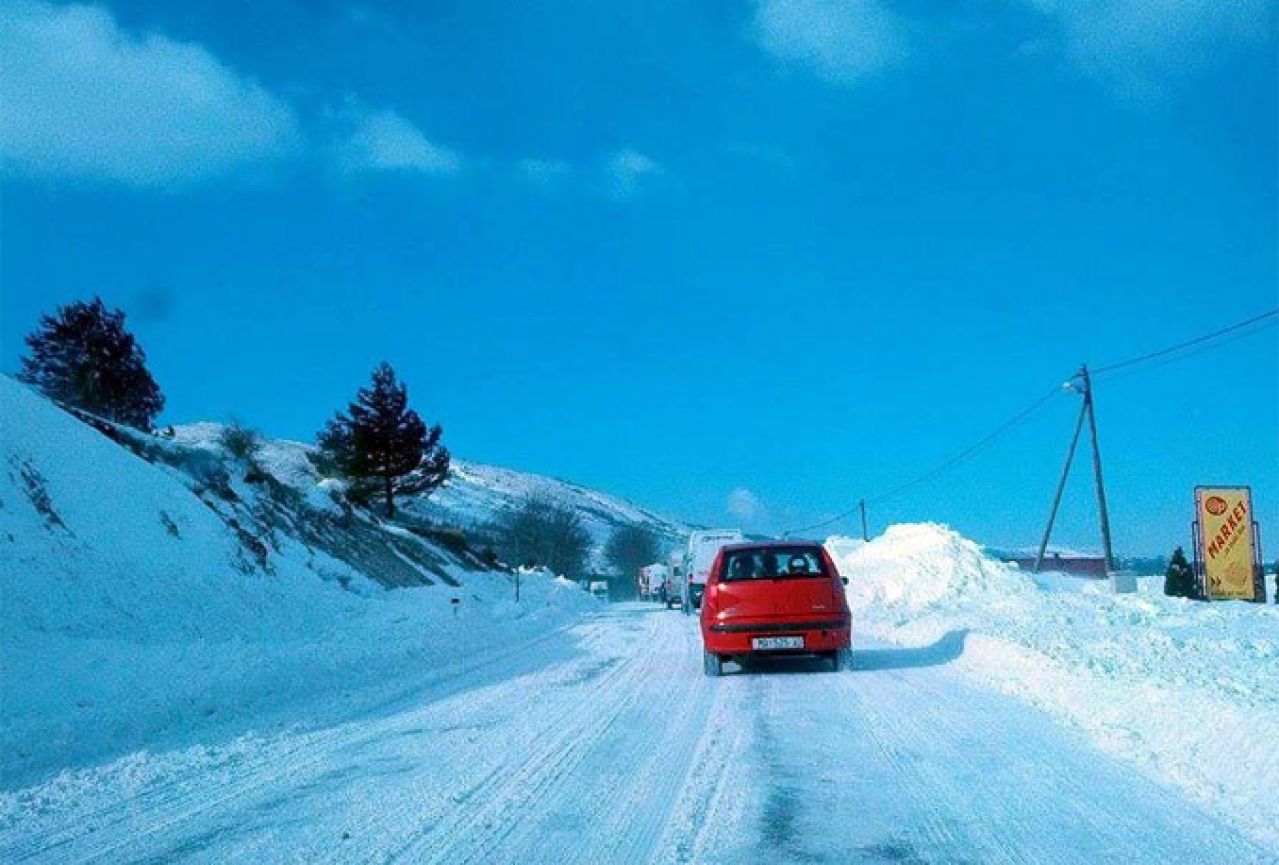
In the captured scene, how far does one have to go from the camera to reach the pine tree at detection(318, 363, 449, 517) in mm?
53281

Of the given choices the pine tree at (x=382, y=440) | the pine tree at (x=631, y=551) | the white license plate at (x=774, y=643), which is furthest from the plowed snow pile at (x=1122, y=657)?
the pine tree at (x=631, y=551)

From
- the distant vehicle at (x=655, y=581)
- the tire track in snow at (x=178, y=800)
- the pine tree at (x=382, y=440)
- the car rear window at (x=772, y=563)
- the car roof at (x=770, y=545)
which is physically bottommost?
the tire track in snow at (x=178, y=800)

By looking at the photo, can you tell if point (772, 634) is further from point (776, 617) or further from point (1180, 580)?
point (1180, 580)

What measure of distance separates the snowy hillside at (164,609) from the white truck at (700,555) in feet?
14.9

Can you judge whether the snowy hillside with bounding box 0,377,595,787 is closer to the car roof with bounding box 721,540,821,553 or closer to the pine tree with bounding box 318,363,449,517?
the car roof with bounding box 721,540,821,553

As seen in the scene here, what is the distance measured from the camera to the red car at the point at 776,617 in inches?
Result: 494

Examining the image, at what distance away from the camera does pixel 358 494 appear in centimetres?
5275

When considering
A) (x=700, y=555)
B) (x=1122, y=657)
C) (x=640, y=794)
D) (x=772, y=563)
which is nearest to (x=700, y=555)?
(x=700, y=555)

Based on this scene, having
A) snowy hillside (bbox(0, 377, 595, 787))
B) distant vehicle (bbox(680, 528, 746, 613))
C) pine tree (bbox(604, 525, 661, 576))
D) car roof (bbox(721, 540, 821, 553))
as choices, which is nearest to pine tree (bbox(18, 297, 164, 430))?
snowy hillside (bbox(0, 377, 595, 787))

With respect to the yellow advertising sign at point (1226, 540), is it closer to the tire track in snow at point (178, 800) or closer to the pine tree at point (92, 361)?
the tire track in snow at point (178, 800)

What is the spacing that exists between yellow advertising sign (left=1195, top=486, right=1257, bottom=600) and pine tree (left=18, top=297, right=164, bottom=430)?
38706 millimetres

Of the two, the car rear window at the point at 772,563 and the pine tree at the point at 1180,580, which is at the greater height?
the pine tree at the point at 1180,580

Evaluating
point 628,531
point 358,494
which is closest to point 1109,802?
point 358,494

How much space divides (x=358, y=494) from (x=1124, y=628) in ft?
142
